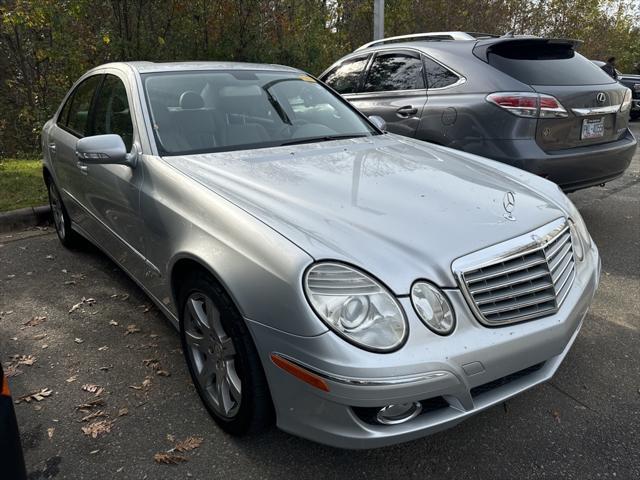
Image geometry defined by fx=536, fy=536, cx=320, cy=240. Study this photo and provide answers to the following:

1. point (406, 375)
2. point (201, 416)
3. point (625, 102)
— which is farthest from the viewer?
point (625, 102)

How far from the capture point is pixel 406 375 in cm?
172

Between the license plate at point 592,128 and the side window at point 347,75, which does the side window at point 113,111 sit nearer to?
→ the side window at point 347,75

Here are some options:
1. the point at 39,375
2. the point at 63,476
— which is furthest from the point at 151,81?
the point at 63,476

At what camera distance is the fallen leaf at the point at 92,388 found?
2.68 meters

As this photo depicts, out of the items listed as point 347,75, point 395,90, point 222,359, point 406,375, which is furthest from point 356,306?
point 347,75

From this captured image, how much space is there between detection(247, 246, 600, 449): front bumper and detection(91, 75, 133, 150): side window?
174cm

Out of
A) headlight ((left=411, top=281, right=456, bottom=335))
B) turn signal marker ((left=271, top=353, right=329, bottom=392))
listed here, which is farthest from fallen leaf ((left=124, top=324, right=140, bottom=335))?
headlight ((left=411, top=281, right=456, bottom=335))

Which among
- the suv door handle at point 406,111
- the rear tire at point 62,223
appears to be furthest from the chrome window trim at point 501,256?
the rear tire at point 62,223

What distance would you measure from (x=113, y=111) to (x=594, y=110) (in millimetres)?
3689

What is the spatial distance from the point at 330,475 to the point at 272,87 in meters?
2.43

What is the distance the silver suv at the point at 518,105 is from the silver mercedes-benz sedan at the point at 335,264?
131 centimetres

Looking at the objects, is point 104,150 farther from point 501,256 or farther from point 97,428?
point 501,256

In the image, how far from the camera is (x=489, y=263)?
1.97 metres

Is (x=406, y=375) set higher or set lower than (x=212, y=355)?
higher
